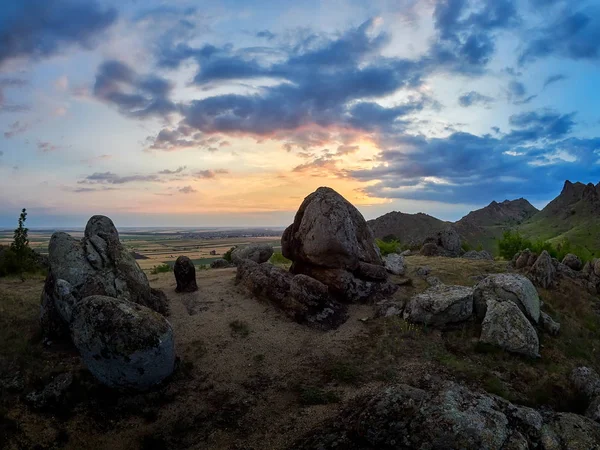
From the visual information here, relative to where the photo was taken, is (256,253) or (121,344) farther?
(256,253)

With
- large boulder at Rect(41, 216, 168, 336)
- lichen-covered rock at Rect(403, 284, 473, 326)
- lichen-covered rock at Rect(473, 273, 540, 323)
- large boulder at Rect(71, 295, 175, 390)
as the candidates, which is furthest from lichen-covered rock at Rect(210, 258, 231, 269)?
lichen-covered rock at Rect(473, 273, 540, 323)

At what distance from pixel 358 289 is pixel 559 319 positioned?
36.1 ft

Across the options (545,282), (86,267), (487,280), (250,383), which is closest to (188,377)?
(250,383)

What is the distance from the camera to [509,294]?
20.0 meters

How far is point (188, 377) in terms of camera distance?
553 inches

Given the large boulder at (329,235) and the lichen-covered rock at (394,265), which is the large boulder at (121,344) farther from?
the lichen-covered rock at (394,265)

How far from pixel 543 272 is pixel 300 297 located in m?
16.9

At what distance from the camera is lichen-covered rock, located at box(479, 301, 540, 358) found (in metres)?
16.9

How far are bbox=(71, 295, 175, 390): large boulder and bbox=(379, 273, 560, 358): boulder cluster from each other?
11666 mm

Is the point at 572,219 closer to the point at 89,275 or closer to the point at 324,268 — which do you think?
the point at 324,268

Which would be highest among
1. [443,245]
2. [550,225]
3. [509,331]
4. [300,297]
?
[550,225]

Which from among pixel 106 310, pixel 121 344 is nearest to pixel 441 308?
pixel 121 344

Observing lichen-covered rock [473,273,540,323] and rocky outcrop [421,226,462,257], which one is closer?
lichen-covered rock [473,273,540,323]

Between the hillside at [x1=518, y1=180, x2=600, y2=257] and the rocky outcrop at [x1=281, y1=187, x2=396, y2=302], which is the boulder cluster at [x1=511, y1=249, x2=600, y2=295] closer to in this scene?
the rocky outcrop at [x1=281, y1=187, x2=396, y2=302]
